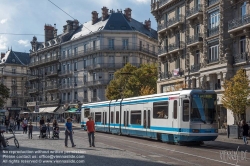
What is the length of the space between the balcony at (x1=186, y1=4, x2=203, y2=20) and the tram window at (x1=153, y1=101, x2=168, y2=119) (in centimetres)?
1927

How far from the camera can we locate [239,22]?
3597 centimetres

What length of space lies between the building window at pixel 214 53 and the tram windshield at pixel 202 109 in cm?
1753

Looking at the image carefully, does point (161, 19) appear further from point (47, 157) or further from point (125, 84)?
point (47, 157)

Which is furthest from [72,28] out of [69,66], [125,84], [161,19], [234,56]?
[234,56]

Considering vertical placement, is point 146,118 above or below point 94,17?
below

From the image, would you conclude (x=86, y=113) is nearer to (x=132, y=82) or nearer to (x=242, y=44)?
(x=242, y=44)

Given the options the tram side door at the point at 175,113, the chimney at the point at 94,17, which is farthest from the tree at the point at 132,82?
the tram side door at the point at 175,113

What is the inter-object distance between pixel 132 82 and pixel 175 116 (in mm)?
34373

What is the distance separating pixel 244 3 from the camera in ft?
118

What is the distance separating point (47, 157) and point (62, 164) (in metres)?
2.13

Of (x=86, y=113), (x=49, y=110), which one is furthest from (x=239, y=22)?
(x=49, y=110)

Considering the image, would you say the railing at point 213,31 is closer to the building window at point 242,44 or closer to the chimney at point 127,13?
the building window at point 242,44

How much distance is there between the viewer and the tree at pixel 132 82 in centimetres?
5675

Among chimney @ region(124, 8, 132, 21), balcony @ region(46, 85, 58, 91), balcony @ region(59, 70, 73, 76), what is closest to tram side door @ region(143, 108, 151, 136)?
chimney @ region(124, 8, 132, 21)
